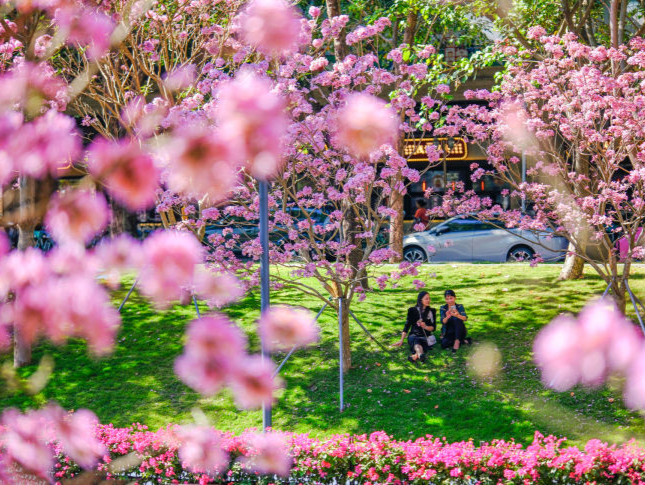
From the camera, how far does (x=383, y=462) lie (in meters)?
6.34

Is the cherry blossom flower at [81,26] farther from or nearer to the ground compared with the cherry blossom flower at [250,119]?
farther from the ground

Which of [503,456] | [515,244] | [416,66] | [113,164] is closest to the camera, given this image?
[113,164]

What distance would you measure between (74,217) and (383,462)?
15.9 feet

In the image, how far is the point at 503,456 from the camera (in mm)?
6168

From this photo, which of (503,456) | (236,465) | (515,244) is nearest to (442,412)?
(503,456)

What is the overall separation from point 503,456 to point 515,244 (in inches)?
412

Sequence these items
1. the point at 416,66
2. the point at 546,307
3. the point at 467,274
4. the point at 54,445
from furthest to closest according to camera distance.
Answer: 1. the point at 467,274
2. the point at 546,307
3. the point at 416,66
4. the point at 54,445

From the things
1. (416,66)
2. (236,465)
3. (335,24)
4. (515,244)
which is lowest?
(236,465)

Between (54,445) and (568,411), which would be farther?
(568,411)

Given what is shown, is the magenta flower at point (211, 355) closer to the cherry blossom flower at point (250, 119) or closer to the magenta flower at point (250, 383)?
the magenta flower at point (250, 383)

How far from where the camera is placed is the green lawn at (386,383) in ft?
26.2

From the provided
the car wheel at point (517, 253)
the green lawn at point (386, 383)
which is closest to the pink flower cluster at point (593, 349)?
the green lawn at point (386, 383)

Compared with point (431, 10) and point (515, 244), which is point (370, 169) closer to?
point (431, 10)

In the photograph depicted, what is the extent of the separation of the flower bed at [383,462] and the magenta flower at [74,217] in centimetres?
469
